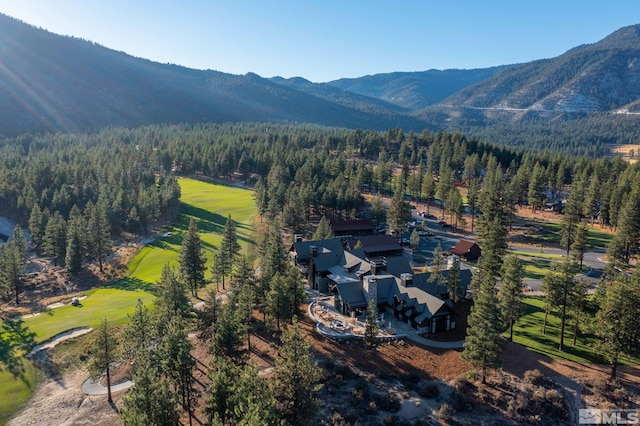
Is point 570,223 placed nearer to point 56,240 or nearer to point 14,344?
point 14,344

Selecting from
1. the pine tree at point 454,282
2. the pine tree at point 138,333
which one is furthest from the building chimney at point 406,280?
the pine tree at point 138,333

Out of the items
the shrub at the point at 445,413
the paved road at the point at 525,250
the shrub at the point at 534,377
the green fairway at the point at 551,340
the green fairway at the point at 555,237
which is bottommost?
the shrub at the point at 445,413

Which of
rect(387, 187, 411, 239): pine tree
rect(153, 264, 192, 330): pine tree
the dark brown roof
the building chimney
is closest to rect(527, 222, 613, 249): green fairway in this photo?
rect(387, 187, 411, 239): pine tree

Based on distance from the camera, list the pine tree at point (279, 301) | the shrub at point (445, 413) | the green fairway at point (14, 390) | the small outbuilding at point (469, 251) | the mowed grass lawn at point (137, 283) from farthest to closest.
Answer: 1. the small outbuilding at point (469, 251)
2. the pine tree at point (279, 301)
3. the mowed grass lawn at point (137, 283)
4. the green fairway at point (14, 390)
5. the shrub at point (445, 413)

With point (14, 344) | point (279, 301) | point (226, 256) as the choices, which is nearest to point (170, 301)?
point (279, 301)

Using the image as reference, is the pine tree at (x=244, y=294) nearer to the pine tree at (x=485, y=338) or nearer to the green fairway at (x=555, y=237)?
the pine tree at (x=485, y=338)

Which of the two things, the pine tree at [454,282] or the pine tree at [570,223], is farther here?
the pine tree at [570,223]

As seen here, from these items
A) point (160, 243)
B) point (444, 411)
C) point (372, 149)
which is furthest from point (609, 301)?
point (372, 149)

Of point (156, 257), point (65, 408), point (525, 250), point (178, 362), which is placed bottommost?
point (65, 408)

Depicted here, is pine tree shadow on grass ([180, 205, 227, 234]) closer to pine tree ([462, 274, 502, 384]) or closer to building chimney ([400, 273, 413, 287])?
building chimney ([400, 273, 413, 287])
